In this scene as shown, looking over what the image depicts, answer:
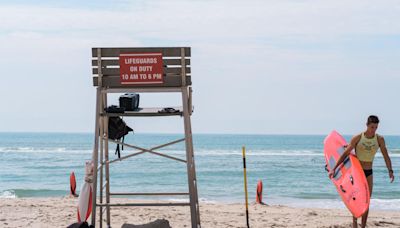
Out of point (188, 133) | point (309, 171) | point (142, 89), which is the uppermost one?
point (142, 89)

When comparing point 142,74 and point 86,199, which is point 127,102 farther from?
point 86,199

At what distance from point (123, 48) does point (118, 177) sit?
81.4 ft

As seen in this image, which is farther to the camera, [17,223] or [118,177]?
[118,177]

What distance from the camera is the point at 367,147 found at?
9539 millimetres

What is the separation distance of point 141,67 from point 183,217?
4.62 m

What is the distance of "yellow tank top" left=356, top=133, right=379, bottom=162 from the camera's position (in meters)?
9.50

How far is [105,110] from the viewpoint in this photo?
9.03 meters

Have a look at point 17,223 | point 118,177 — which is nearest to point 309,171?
point 118,177

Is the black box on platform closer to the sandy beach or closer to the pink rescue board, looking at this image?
the sandy beach

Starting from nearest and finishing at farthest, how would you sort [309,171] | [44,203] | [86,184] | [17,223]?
[86,184] → [17,223] → [44,203] → [309,171]

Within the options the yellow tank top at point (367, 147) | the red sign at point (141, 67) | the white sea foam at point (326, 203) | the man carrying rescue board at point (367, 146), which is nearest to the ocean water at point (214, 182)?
the white sea foam at point (326, 203)

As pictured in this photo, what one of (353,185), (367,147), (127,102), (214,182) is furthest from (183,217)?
(214,182)

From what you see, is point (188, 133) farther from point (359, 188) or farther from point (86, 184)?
point (359, 188)

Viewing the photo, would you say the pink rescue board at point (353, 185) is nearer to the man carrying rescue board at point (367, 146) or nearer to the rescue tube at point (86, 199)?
the man carrying rescue board at point (367, 146)
